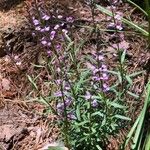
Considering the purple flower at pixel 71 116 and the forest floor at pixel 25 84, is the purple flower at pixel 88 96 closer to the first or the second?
the purple flower at pixel 71 116

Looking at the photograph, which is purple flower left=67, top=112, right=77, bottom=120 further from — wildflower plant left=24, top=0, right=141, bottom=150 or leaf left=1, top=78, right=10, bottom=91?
leaf left=1, top=78, right=10, bottom=91

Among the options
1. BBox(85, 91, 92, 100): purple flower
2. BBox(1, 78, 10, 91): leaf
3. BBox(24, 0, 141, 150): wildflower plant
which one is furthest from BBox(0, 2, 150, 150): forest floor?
BBox(85, 91, 92, 100): purple flower

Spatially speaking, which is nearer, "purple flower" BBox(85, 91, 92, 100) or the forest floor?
"purple flower" BBox(85, 91, 92, 100)

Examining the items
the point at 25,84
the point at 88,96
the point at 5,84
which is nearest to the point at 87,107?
the point at 88,96

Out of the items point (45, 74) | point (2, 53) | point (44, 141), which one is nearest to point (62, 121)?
point (44, 141)

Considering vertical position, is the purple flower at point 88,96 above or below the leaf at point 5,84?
below

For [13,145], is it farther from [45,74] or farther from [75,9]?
[75,9]

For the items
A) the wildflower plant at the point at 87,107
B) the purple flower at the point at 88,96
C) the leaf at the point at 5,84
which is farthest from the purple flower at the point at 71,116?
the leaf at the point at 5,84

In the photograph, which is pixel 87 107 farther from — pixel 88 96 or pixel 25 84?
pixel 25 84
